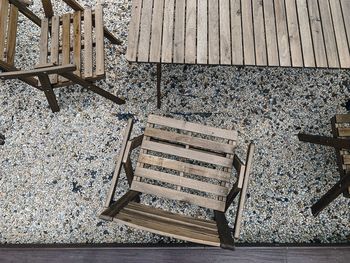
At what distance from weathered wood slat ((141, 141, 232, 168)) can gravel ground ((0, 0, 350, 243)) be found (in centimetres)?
53

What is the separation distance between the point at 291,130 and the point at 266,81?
481mm

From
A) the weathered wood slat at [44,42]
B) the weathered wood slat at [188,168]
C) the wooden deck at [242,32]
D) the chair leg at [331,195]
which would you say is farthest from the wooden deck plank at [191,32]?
the chair leg at [331,195]

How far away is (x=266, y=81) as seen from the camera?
309 cm

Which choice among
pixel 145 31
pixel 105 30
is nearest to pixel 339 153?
pixel 145 31

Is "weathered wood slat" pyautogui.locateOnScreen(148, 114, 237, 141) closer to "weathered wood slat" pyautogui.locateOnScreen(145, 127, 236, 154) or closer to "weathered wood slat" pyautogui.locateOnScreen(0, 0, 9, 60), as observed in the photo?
"weathered wood slat" pyautogui.locateOnScreen(145, 127, 236, 154)

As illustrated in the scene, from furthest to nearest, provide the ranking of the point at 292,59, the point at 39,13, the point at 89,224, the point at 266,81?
the point at 39,13, the point at 266,81, the point at 89,224, the point at 292,59

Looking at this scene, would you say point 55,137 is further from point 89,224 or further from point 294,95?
point 294,95

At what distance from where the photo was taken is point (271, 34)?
2379 millimetres

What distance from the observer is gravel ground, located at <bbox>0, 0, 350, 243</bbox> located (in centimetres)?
266

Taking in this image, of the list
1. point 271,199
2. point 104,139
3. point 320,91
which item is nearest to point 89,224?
point 104,139

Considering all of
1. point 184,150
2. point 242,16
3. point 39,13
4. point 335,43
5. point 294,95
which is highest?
point 39,13

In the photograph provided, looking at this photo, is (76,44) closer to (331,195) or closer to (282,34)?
(282,34)

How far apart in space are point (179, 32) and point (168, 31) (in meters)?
0.07

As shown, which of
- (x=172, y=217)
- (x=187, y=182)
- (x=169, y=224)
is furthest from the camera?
(x=187, y=182)
